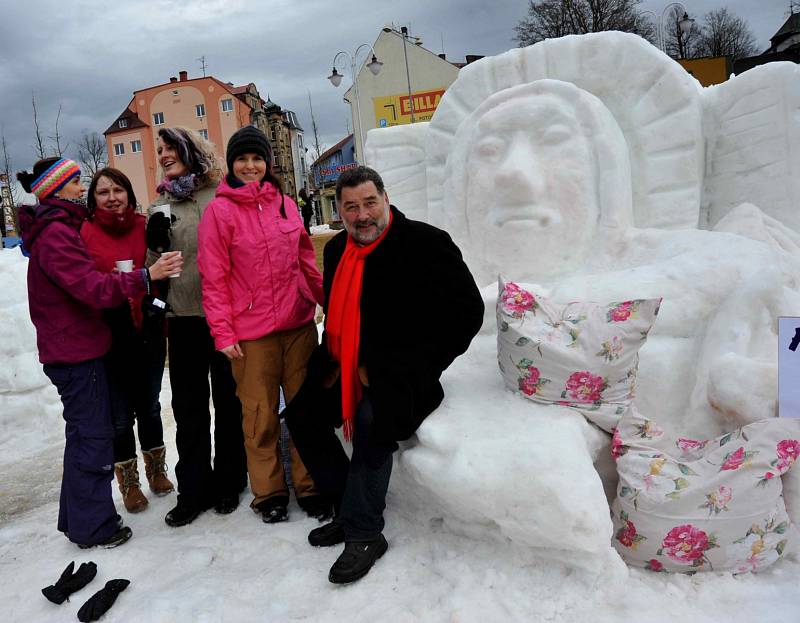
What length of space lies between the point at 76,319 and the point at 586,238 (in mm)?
2246

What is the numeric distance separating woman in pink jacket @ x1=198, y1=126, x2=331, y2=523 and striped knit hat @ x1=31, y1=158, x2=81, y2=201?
1.83 ft

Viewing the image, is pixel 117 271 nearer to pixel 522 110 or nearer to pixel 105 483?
pixel 105 483

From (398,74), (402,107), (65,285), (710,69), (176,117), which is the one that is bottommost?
(65,285)

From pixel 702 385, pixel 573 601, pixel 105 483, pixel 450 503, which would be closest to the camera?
pixel 573 601

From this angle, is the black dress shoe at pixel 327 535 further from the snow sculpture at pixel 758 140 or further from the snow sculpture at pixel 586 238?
the snow sculpture at pixel 758 140

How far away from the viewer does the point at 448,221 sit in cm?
315

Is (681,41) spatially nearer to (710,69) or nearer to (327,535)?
(710,69)

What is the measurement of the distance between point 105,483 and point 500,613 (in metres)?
1.67

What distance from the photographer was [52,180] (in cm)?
230

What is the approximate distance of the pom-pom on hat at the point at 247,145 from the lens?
2.37 m

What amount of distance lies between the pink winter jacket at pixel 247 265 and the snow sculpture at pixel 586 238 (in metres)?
0.77

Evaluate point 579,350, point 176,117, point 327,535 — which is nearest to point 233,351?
point 327,535

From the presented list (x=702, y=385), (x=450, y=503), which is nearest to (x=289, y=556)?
(x=450, y=503)

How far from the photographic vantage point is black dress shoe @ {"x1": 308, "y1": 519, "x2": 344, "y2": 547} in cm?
224
